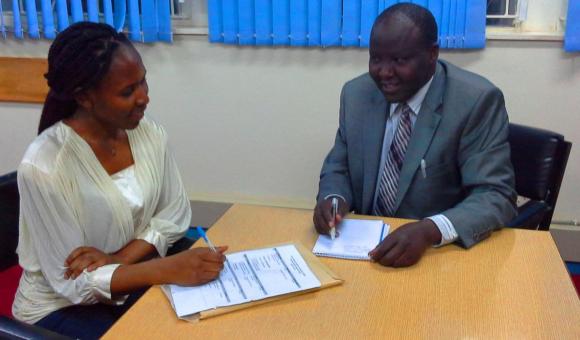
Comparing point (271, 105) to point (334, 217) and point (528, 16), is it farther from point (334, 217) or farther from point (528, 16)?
point (334, 217)

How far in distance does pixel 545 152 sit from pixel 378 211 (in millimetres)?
606

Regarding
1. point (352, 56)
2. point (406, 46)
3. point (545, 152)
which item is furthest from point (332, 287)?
point (352, 56)

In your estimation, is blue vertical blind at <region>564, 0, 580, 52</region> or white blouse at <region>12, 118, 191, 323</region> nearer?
white blouse at <region>12, 118, 191, 323</region>

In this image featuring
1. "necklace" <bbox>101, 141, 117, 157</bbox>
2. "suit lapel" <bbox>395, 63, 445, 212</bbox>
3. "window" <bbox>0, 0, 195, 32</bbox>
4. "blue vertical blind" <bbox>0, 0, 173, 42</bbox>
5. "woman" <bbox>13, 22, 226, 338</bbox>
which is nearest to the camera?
"woman" <bbox>13, 22, 226, 338</bbox>

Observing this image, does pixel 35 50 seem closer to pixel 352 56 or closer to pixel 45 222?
pixel 352 56

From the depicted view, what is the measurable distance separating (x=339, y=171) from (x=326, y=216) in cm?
40

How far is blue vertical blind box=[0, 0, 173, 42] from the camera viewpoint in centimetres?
290

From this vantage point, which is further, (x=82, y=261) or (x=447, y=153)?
(x=447, y=153)

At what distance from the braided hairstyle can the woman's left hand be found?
→ 0.42m

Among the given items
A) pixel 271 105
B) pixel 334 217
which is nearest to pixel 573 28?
pixel 271 105

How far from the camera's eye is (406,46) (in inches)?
65.4

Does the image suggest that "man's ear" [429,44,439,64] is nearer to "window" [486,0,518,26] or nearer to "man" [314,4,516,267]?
"man" [314,4,516,267]

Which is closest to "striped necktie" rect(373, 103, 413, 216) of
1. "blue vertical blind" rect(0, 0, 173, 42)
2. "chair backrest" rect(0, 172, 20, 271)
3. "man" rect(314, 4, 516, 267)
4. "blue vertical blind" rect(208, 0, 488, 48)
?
"man" rect(314, 4, 516, 267)

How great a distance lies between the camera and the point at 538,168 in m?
1.94
